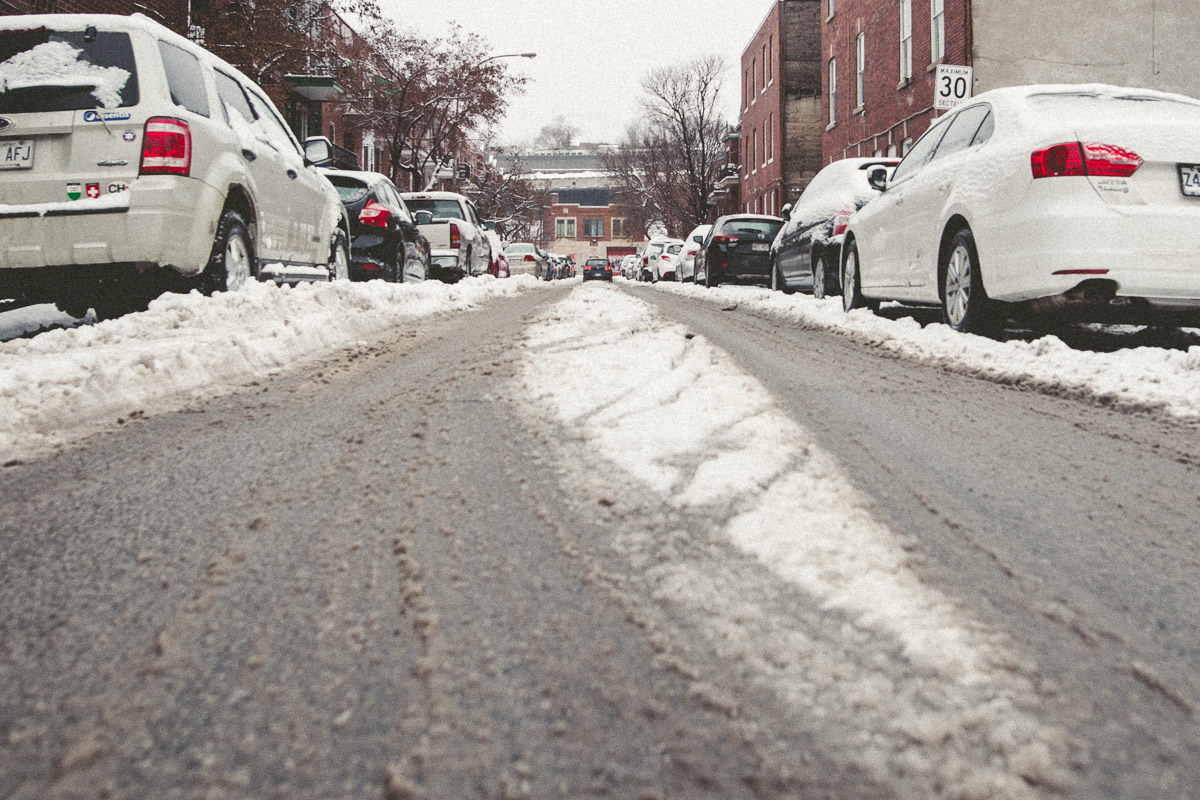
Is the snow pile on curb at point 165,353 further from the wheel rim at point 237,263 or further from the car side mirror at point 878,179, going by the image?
the car side mirror at point 878,179

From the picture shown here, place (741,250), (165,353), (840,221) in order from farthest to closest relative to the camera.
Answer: (741,250) → (840,221) → (165,353)

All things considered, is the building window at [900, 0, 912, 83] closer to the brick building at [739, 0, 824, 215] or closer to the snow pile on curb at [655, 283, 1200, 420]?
the brick building at [739, 0, 824, 215]

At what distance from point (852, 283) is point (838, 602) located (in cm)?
699

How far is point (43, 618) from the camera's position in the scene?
1444mm

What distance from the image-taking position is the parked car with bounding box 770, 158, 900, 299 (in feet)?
29.5

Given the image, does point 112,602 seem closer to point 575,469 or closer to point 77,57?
point 575,469

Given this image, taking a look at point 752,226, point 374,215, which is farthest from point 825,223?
point 752,226

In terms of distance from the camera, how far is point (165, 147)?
16.5 feet

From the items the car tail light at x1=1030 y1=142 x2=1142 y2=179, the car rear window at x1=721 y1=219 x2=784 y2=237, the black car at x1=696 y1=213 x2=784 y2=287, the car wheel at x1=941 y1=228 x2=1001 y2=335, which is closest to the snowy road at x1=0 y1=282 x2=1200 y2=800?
the car tail light at x1=1030 y1=142 x2=1142 y2=179

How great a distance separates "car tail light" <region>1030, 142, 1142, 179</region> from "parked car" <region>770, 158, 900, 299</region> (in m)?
3.90

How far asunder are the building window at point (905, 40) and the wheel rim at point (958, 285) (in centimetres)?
1771

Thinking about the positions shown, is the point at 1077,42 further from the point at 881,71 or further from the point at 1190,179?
the point at 1190,179

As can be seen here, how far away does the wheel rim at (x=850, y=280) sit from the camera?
7.88 m

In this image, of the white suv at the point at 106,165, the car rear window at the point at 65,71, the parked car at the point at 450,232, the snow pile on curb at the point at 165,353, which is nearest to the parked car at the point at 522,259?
the parked car at the point at 450,232
